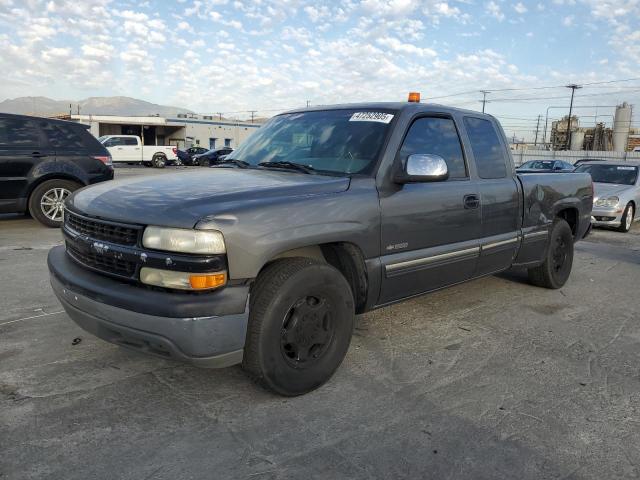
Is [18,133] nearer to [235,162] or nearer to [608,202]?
[235,162]

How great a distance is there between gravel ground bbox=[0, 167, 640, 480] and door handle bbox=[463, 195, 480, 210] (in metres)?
1.03

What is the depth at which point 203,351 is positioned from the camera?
258cm

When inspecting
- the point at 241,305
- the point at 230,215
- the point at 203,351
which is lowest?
the point at 203,351

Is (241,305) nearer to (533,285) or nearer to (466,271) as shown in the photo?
(466,271)

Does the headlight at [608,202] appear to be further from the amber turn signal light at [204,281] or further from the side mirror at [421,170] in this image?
the amber turn signal light at [204,281]

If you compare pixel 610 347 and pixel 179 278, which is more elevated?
pixel 179 278

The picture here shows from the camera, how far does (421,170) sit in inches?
134

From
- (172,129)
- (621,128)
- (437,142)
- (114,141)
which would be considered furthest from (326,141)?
(621,128)

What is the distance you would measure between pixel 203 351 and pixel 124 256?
2.12 feet

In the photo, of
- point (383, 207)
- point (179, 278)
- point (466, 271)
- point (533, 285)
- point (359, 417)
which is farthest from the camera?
point (533, 285)

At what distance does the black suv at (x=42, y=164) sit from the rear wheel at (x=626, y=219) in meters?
10.0

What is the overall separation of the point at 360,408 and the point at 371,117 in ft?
6.62

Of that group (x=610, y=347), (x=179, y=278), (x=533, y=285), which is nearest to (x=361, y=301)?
(x=179, y=278)

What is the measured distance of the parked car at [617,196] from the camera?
10.5 meters
